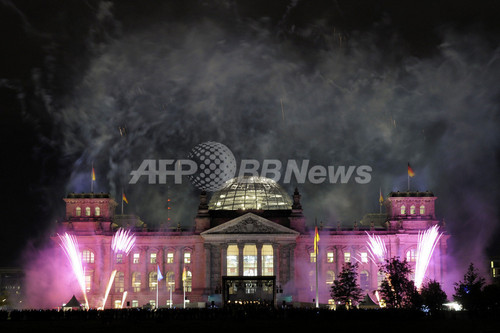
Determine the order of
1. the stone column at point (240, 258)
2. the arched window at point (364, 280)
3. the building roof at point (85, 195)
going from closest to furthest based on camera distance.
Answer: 1. the stone column at point (240, 258)
2. the arched window at point (364, 280)
3. the building roof at point (85, 195)

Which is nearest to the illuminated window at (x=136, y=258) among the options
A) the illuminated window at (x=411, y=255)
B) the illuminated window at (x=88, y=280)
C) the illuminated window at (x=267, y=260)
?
the illuminated window at (x=88, y=280)

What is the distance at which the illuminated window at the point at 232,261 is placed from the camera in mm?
159125

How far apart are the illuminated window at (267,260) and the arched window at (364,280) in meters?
17.8

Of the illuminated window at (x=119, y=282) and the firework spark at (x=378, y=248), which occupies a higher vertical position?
the firework spark at (x=378, y=248)

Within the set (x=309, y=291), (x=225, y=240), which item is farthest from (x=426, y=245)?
(x=225, y=240)

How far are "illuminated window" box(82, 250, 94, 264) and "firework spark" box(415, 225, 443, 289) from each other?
6295 cm

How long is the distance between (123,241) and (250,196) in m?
30.4

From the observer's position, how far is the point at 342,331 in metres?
72.1

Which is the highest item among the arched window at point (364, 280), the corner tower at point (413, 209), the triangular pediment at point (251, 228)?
the corner tower at point (413, 209)

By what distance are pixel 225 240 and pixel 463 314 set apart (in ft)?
208

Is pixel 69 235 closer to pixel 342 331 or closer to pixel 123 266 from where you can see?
pixel 123 266

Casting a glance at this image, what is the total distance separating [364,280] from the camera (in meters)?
161

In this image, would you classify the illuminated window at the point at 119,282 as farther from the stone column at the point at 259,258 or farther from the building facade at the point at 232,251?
the stone column at the point at 259,258

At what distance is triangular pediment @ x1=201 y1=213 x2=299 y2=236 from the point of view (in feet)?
519
